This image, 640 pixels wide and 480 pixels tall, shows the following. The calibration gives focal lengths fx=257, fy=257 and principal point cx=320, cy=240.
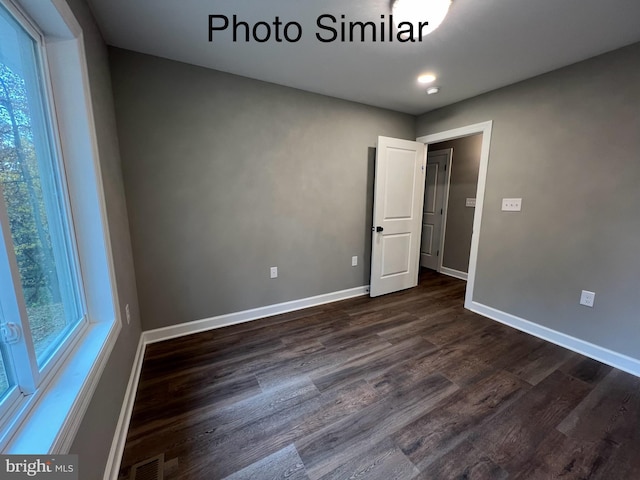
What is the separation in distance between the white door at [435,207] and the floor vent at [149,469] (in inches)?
172

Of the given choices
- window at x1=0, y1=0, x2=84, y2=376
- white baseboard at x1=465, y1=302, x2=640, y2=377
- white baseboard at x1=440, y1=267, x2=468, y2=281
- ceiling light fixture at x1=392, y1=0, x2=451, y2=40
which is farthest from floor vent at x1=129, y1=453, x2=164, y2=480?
white baseboard at x1=440, y1=267, x2=468, y2=281

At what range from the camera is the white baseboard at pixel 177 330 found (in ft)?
4.10

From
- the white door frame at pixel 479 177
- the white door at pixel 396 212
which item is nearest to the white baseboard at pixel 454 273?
the white door at pixel 396 212

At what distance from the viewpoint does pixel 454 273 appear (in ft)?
14.0

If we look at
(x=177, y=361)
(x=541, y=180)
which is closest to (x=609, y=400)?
(x=541, y=180)

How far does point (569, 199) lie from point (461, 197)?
194 cm

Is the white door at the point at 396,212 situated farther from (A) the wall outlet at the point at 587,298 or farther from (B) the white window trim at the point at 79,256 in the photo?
(B) the white window trim at the point at 79,256

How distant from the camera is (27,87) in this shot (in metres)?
1.06

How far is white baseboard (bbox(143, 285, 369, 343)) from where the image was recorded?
232 cm

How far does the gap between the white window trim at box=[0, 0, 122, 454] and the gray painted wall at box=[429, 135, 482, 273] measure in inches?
171

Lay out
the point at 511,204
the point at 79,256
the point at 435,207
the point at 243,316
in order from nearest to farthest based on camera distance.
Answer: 1. the point at 79,256
2. the point at 511,204
3. the point at 243,316
4. the point at 435,207

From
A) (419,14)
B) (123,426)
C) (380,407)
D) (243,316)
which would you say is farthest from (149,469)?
(419,14)

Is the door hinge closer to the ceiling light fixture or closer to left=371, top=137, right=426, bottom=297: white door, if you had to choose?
the ceiling light fixture

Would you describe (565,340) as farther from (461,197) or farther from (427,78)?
(427,78)
